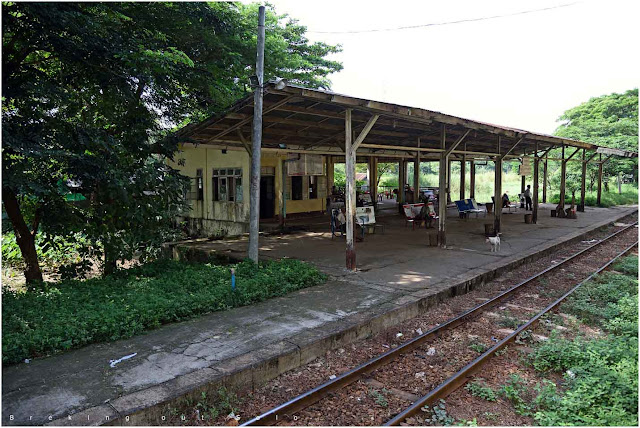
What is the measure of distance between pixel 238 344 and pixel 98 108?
5792mm

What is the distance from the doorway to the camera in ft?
56.5

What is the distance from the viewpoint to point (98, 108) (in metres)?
8.01

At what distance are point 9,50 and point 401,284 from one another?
7.36 m

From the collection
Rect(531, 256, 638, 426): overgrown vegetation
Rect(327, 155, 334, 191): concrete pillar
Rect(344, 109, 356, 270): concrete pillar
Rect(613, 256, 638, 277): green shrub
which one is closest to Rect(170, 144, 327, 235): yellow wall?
Rect(327, 155, 334, 191): concrete pillar

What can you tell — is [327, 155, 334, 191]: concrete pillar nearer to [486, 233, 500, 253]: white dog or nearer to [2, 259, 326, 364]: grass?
[486, 233, 500, 253]: white dog

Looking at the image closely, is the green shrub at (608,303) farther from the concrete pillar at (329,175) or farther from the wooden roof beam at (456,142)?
the concrete pillar at (329,175)

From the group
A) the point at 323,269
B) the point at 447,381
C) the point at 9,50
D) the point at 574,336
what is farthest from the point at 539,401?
the point at 9,50

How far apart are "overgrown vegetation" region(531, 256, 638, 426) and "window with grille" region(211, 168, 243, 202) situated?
11346 millimetres

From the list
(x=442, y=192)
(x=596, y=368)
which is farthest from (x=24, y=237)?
(x=442, y=192)

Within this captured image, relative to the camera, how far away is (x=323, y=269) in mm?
8602

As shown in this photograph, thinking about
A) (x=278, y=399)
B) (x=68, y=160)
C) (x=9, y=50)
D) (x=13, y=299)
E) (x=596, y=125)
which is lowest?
(x=278, y=399)

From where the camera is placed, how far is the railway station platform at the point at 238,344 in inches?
138

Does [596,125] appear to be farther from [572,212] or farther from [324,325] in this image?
[324,325]

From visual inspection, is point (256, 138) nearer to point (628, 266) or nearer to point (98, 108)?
point (98, 108)
